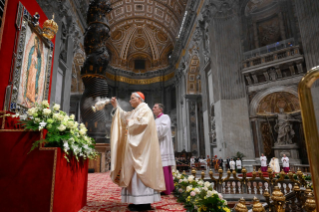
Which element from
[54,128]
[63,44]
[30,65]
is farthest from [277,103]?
[63,44]

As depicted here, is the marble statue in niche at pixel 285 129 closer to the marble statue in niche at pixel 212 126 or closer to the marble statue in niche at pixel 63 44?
the marble statue in niche at pixel 212 126

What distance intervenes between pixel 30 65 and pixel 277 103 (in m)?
9.92

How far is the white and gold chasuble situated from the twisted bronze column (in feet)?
15.5

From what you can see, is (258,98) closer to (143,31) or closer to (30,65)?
(30,65)

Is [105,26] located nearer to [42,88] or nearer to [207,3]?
[42,88]

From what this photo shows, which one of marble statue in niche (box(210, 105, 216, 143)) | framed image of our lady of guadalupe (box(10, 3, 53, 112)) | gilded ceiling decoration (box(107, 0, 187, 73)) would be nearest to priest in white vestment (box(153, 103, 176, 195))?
framed image of our lady of guadalupe (box(10, 3, 53, 112))

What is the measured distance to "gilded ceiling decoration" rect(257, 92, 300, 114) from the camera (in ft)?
32.4

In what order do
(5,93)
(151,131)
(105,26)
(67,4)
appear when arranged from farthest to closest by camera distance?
(67,4) → (105,26) → (5,93) → (151,131)

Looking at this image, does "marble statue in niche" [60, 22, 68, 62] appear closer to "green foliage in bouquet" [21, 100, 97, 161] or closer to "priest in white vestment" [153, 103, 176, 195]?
"priest in white vestment" [153, 103, 176, 195]

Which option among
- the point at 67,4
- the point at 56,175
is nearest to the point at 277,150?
the point at 56,175

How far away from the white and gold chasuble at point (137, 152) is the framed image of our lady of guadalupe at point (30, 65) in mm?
2004

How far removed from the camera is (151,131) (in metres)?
3.22

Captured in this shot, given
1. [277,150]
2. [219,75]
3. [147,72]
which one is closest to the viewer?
[277,150]

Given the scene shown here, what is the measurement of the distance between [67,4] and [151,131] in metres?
11.1
